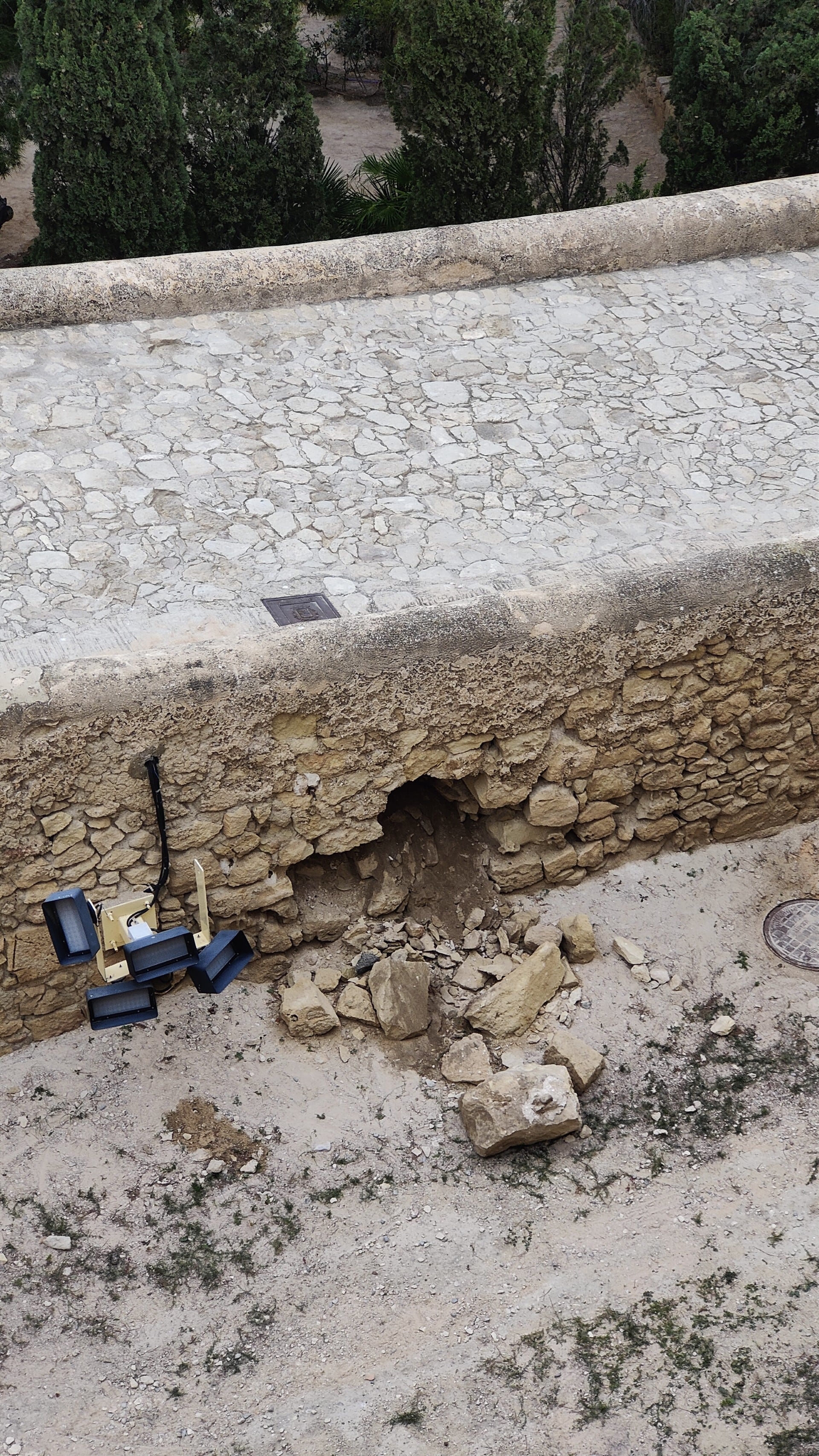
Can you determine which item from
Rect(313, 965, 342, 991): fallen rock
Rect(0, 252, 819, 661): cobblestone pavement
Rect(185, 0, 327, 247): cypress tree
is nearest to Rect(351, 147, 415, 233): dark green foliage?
Rect(185, 0, 327, 247): cypress tree

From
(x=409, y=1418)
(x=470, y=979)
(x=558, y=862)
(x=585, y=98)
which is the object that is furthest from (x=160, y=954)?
(x=585, y=98)

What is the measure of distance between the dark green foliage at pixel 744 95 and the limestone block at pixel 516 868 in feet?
21.3

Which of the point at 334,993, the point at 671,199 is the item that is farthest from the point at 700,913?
the point at 671,199

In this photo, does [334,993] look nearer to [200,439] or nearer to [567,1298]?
[567,1298]

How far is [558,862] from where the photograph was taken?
650 cm

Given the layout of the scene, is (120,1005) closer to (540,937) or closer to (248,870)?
(248,870)

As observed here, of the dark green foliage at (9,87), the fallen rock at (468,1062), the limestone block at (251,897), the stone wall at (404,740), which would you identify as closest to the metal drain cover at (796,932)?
the stone wall at (404,740)

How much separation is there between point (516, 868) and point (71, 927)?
235 centimetres

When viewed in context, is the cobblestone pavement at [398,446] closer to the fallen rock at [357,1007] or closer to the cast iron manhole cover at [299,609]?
the cast iron manhole cover at [299,609]

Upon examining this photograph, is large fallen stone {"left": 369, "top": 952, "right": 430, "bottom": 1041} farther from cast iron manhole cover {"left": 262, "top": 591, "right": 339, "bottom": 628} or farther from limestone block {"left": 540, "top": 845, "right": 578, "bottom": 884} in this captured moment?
cast iron manhole cover {"left": 262, "top": 591, "right": 339, "bottom": 628}

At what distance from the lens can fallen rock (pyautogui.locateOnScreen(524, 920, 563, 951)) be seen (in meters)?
6.28

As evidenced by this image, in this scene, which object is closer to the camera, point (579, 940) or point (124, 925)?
point (124, 925)

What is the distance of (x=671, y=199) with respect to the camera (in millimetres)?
8172

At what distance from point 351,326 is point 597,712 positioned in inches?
110
